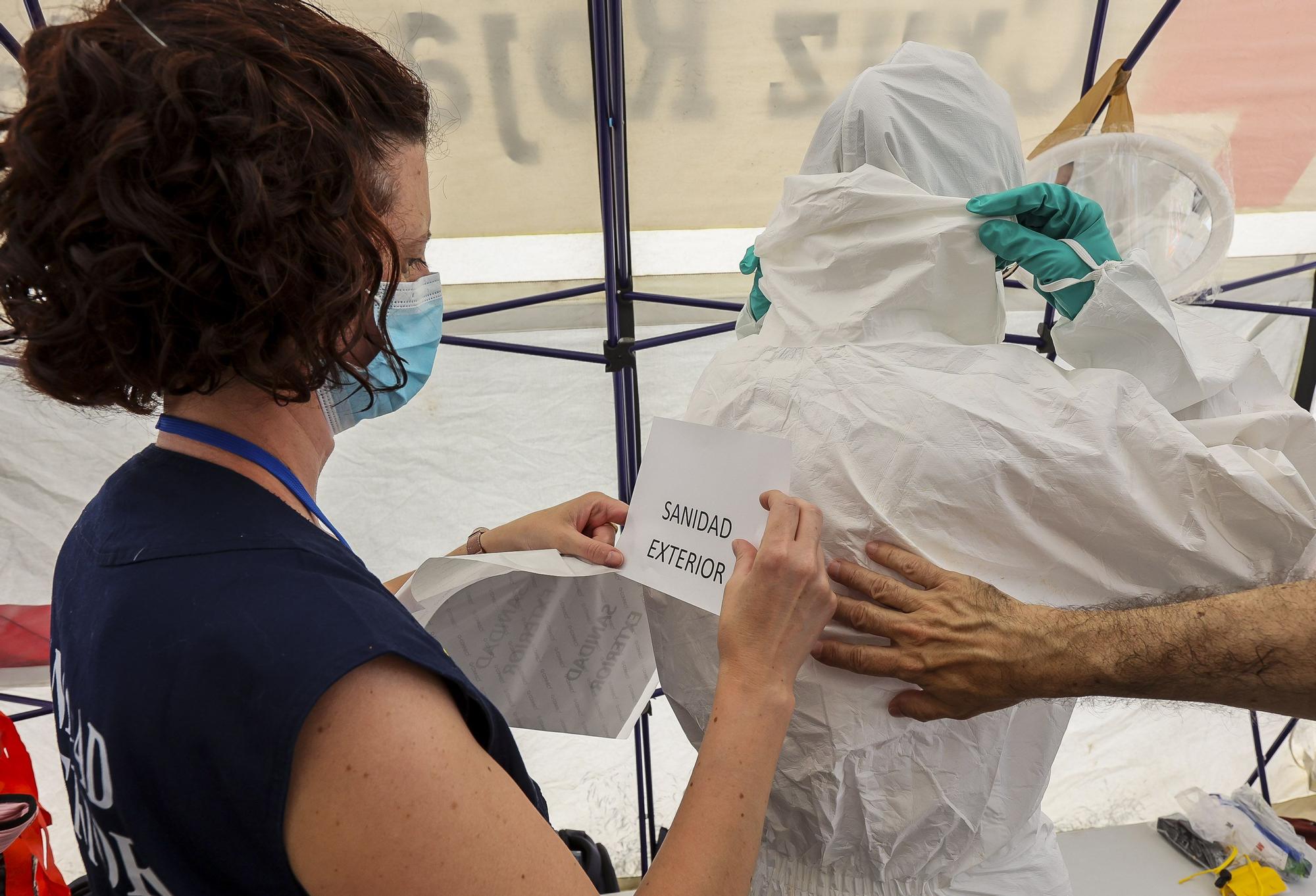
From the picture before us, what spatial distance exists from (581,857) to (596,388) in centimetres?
136

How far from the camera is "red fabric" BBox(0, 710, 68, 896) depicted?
4.58 ft

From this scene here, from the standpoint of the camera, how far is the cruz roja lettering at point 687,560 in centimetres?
92

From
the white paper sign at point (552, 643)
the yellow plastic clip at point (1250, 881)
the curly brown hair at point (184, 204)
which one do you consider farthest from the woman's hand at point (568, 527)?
the yellow plastic clip at point (1250, 881)

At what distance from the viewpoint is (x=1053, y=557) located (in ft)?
2.88

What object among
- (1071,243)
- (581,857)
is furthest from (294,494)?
(581,857)

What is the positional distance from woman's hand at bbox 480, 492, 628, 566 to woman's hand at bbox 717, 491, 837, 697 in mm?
363

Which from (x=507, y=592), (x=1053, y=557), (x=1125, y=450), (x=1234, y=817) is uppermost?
(x=1125, y=450)

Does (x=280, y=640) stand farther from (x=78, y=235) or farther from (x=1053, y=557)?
(x=1053, y=557)

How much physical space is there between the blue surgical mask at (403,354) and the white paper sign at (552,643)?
282 millimetres

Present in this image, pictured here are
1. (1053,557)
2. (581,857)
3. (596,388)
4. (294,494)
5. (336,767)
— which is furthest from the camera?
(596,388)

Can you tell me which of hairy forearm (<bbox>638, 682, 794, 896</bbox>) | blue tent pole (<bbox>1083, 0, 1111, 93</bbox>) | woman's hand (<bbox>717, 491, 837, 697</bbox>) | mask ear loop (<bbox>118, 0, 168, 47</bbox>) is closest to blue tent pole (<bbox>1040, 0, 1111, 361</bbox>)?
blue tent pole (<bbox>1083, 0, 1111, 93</bbox>)

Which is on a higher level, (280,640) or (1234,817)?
(280,640)

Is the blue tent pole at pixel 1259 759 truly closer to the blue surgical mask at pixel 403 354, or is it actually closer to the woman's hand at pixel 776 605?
the woman's hand at pixel 776 605

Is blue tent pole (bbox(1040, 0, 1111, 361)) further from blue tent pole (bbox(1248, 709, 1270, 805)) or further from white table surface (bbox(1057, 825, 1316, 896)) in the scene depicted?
blue tent pole (bbox(1248, 709, 1270, 805))
